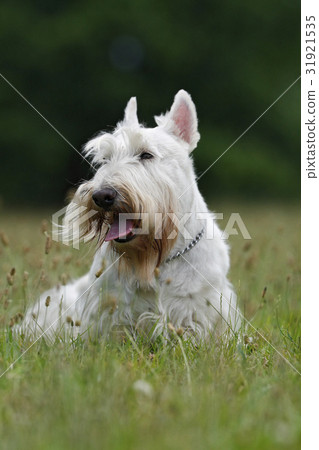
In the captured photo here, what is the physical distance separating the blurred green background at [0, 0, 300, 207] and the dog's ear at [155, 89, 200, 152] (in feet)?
41.7

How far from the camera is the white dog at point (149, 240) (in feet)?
12.1

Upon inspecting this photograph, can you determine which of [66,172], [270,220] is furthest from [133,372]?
[66,172]

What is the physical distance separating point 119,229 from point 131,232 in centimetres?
7

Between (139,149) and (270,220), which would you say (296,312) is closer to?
(139,149)

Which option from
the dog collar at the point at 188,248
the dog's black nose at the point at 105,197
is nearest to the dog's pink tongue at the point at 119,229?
the dog's black nose at the point at 105,197

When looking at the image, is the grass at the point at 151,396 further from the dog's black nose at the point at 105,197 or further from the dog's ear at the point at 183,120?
the dog's ear at the point at 183,120

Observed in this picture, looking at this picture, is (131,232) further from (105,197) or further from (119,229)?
(105,197)

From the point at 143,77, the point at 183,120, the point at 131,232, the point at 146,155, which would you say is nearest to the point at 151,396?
the point at 131,232

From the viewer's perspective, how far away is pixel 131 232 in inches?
147

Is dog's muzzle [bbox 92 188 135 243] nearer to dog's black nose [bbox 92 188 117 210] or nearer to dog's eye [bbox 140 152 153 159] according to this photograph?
dog's black nose [bbox 92 188 117 210]

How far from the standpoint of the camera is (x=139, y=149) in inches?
155

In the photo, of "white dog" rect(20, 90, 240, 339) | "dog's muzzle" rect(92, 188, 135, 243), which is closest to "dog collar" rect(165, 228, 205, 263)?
"white dog" rect(20, 90, 240, 339)
